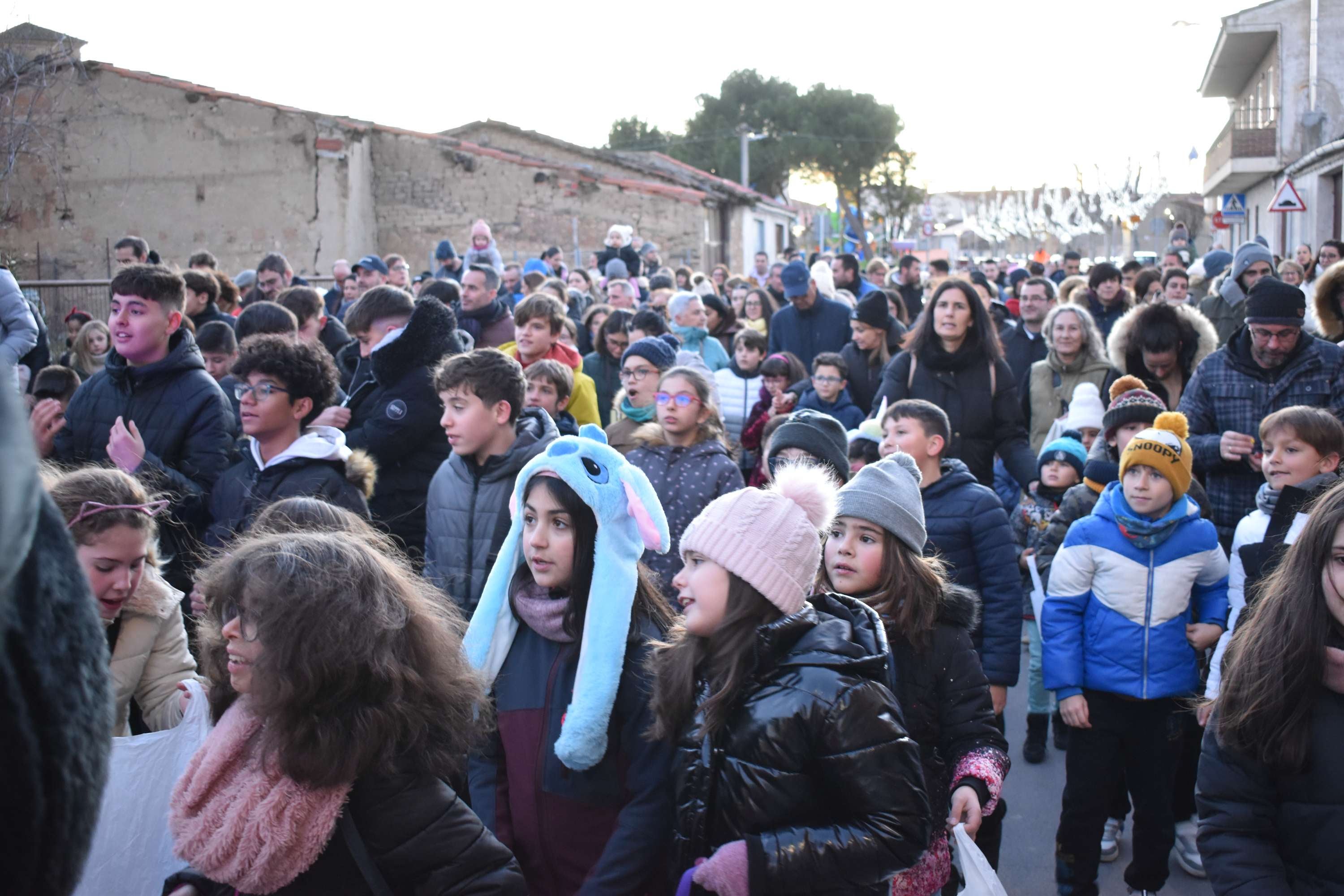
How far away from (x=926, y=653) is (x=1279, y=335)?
3397mm

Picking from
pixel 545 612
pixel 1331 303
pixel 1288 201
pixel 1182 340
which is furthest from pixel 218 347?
pixel 1288 201

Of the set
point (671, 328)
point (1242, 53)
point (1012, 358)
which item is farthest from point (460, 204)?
point (1242, 53)

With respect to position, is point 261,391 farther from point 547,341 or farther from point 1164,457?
point 1164,457

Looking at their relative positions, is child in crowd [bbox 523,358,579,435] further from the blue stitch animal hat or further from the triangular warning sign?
the triangular warning sign

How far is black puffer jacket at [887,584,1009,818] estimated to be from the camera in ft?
9.96

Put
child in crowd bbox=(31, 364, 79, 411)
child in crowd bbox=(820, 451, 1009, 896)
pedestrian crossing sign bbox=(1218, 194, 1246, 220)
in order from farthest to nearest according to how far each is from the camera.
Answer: pedestrian crossing sign bbox=(1218, 194, 1246, 220) → child in crowd bbox=(31, 364, 79, 411) → child in crowd bbox=(820, 451, 1009, 896)

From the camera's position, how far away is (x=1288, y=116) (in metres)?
31.2

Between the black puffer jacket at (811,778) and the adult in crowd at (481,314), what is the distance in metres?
5.80

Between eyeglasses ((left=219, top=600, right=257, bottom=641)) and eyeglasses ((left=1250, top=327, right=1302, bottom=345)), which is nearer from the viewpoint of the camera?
eyeglasses ((left=219, top=600, right=257, bottom=641))

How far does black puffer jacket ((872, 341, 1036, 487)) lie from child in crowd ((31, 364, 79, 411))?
436 centimetres

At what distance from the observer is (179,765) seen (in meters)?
2.47

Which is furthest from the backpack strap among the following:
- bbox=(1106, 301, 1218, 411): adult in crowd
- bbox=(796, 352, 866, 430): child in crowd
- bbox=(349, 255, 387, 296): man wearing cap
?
bbox=(349, 255, 387, 296): man wearing cap

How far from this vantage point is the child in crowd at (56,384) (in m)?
5.53

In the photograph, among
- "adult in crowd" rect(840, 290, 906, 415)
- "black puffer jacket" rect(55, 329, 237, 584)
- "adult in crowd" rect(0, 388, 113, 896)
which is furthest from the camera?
"adult in crowd" rect(840, 290, 906, 415)
